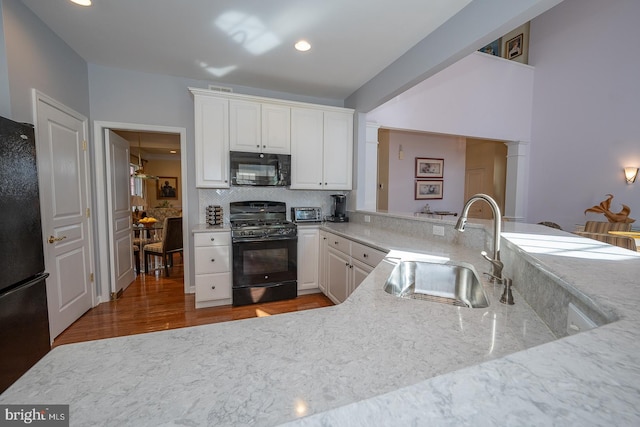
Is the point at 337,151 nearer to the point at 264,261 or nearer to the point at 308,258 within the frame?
the point at 308,258

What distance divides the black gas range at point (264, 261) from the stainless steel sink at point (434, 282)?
69.7 inches

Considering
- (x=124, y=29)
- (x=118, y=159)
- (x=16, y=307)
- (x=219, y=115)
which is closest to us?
(x=16, y=307)

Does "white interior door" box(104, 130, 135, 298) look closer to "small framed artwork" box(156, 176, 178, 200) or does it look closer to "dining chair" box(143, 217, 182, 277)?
"dining chair" box(143, 217, 182, 277)

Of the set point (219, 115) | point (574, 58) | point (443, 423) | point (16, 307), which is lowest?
point (16, 307)

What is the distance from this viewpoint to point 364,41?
2432 mm

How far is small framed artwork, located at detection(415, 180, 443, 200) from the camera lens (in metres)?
6.13

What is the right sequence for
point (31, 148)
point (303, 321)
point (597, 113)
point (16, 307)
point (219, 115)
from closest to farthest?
point (303, 321), point (16, 307), point (31, 148), point (219, 115), point (597, 113)

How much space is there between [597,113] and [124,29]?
628cm

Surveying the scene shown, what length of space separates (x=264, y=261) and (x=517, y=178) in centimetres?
479

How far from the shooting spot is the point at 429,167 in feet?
20.3

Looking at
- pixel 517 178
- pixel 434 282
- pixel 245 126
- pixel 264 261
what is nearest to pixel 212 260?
pixel 264 261

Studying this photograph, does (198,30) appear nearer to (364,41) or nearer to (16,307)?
(364,41)

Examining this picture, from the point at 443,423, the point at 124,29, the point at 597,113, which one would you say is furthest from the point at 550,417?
the point at 597,113

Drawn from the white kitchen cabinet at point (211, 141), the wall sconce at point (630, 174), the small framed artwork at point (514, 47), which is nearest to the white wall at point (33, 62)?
the white kitchen cabinet at point (211, 141)
